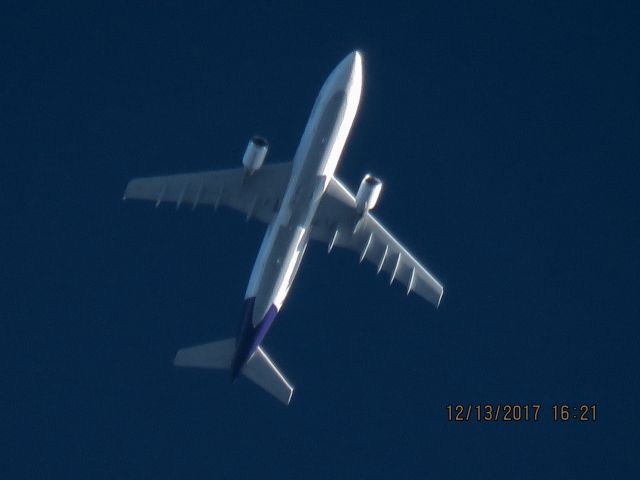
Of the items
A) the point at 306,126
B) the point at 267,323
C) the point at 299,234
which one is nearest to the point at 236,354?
the point at 267,323

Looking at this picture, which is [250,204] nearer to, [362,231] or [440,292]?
[362,231]

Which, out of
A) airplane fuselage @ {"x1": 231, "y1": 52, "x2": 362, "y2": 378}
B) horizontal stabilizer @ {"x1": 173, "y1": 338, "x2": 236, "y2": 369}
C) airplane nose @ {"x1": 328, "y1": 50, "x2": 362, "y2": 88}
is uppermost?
airplane nose @ {"x1": 328, "y1": 50, "x2": 362, "y2": 88}

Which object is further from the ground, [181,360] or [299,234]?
[299,234]

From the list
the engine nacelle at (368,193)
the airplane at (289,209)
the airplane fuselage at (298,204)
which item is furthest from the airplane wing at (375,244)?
the airplane fuselage at (298,204)

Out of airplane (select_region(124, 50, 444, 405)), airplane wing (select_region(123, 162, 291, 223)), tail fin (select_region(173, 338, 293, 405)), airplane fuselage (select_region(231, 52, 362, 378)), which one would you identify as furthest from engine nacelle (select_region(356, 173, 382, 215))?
tail fin (select_region(173, 338, 293, 405))

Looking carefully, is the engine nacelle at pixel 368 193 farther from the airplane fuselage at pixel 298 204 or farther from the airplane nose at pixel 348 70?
the airplane nose at pixel 348 70

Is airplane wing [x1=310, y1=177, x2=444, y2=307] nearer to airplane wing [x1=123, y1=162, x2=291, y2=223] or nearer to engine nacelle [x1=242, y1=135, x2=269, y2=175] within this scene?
airplane wing [x1=123, y1=162, x2=291, y2=223]
